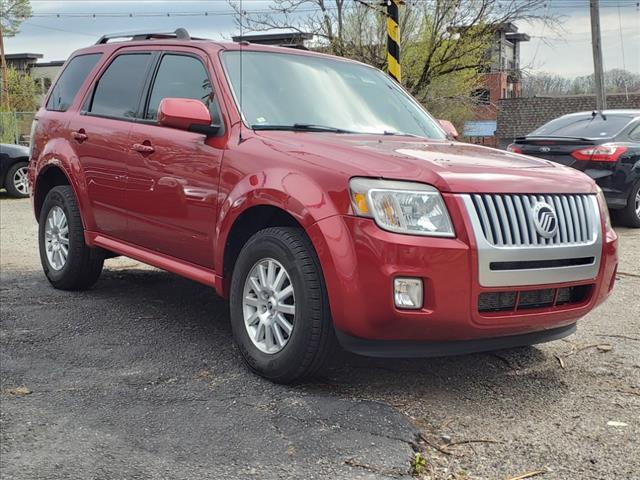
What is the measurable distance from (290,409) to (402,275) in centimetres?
84

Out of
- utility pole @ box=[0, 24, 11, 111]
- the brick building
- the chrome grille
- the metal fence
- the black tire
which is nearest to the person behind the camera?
the chrome grille

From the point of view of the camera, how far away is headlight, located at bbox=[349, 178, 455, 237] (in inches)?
137

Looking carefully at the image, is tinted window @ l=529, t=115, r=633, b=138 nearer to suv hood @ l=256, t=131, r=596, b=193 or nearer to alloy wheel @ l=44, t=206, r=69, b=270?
suv hood @ l=256, t=131, r=596, b=193

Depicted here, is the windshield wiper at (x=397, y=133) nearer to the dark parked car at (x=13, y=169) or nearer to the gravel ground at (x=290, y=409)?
the gravel ground at (x=290, y=409)

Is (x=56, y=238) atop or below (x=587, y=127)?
below

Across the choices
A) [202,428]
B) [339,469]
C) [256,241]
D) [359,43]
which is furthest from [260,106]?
[359,43]

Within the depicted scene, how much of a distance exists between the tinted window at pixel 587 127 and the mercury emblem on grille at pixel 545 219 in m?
6.96

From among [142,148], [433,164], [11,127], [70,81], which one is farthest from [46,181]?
[11,127]

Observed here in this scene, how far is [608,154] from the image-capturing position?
9.79 meters

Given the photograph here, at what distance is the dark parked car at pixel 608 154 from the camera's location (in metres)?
9.80

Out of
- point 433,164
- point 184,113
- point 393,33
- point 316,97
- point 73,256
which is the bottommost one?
point 73,256

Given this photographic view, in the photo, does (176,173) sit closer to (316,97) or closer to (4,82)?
(316,97)

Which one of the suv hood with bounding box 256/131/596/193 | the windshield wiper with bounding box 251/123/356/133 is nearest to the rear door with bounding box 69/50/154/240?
the windshield wiper with bounding box 251/123/356/133

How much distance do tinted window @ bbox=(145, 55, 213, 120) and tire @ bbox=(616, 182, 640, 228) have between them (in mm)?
6940
